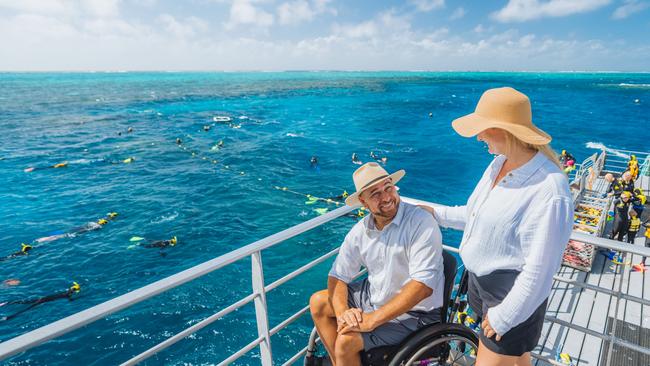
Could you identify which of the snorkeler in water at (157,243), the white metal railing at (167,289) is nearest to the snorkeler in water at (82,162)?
the snorkeler in water at (157,243)

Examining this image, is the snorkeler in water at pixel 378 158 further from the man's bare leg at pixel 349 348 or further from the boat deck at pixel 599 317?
the man's bare leg at pixel 349 348

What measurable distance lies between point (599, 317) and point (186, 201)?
19.5 meters

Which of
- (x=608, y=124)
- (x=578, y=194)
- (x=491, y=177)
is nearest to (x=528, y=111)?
(x=491, y=177)

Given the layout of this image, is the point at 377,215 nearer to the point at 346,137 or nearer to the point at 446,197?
the point at 446,197

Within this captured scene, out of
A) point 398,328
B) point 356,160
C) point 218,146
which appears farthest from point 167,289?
point 218,146

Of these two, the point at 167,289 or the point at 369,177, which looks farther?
the point at 369,177

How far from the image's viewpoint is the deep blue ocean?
10391 mm

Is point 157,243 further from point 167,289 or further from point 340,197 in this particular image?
point 167,289

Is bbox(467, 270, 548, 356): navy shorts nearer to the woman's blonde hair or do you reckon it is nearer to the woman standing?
the woman standing

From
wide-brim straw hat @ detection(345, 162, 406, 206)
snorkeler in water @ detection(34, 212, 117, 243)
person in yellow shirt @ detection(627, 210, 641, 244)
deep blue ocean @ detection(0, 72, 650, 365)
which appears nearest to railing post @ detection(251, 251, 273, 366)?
wide-brim straw hat @ detection(345, 162, 406, 206)

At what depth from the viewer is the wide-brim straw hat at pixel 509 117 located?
1.63m

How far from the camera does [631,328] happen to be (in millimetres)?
5562

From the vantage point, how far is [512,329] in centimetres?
178

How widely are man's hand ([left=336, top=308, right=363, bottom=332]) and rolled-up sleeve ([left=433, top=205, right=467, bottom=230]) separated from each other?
92 centimetres
